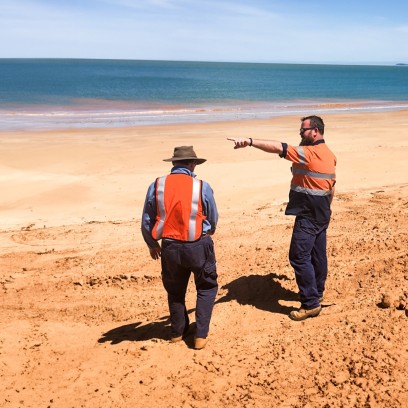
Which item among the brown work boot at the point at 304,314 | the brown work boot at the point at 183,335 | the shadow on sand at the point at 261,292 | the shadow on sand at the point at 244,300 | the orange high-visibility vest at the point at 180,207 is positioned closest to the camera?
the orange high-visibility vest at the point at 180,207

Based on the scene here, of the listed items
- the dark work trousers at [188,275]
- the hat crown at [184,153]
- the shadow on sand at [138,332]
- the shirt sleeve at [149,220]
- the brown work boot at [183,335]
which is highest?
the hat crown at [184,153]

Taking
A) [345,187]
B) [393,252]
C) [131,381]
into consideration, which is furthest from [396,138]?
[131,381]

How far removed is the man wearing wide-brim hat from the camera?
396cm

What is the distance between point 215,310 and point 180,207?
1.45 m

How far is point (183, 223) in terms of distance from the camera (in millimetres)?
3975

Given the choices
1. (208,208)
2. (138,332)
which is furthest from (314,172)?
Answer: (138,332)

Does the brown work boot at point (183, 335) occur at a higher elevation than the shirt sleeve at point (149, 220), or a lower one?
lower

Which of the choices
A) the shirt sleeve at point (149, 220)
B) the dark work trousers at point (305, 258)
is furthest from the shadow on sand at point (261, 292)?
the shirt sleeve at point (149, 220)

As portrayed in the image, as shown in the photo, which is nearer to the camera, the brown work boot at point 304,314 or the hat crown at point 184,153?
the hat crown at point 184,153

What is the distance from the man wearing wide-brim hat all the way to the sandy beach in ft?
2.02

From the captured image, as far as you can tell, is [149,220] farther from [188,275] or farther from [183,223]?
[188,275]

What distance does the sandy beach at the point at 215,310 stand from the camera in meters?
3.54

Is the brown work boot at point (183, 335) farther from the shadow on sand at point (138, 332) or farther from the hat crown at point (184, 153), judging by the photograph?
the hat crown at point (184, 153)

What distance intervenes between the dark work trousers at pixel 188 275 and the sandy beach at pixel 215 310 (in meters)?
0.23
